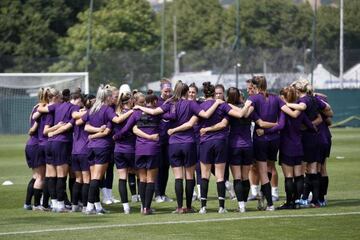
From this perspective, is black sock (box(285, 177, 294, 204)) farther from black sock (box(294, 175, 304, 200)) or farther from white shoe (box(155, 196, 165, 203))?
white shoe (box(155, 196, 165, 203))

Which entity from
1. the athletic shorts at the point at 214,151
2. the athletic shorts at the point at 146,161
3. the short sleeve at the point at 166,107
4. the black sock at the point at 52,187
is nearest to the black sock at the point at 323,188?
the athletic shorts at the point at 214,151

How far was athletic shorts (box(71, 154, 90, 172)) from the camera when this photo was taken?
17.4 metres

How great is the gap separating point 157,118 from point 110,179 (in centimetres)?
279

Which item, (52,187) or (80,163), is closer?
(80,163)

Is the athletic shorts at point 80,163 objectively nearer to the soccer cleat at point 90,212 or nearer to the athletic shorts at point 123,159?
the athletic shorts at point 123,159

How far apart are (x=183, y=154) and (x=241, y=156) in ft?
3.03

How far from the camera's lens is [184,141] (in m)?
16.8

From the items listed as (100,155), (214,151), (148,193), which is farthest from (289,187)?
(100,155)

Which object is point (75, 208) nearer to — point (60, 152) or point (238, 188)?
point (60, 152)

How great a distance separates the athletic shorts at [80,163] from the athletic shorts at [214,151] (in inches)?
77.4

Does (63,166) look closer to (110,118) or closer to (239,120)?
(110,118)

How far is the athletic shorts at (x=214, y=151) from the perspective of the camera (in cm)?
1675

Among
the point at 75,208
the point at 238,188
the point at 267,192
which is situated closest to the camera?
the point at 238,188

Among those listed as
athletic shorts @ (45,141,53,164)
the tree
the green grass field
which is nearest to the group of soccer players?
athletic shorts @ (45,141,53,164)
